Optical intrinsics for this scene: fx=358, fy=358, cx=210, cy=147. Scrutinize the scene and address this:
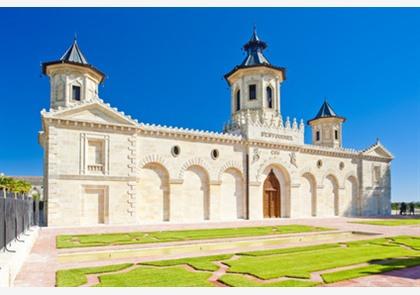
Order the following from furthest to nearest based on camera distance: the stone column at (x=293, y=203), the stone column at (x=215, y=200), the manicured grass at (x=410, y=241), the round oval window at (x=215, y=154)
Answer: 1. the stone column at (x=293, y=203)
2. the round oval window at (x=215, y=154)
3. the stone column at (x=215, y=200)
4. the manicured grass at (x=410, y=241)

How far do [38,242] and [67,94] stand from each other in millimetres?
17853

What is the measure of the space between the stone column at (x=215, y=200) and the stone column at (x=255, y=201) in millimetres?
3199

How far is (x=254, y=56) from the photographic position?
3712cm

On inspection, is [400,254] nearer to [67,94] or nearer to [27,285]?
[27,285]

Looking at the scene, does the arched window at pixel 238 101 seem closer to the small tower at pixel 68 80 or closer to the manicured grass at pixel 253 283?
the small tower at pixel 68 80

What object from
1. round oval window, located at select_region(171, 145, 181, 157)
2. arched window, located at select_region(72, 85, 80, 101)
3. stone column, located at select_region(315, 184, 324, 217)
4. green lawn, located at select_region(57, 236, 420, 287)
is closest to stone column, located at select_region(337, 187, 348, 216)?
stone column, located at select_region(315, 184, 324, 217)

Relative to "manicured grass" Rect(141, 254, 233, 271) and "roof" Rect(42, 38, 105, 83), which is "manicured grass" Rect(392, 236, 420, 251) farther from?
"roof" Rect(42, 38, 105, 83)

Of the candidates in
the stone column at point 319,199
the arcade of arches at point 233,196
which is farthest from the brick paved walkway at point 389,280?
the stone column at point 319,199

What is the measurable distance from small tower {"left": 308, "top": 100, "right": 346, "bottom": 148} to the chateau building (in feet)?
15.5

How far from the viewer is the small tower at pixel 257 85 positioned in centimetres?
3528

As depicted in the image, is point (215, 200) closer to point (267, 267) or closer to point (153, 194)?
point (153, 194)

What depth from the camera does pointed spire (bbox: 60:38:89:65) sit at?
101 feet

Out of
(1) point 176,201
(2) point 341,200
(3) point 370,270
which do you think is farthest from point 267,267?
(2) point 341,200

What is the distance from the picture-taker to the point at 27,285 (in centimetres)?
760
